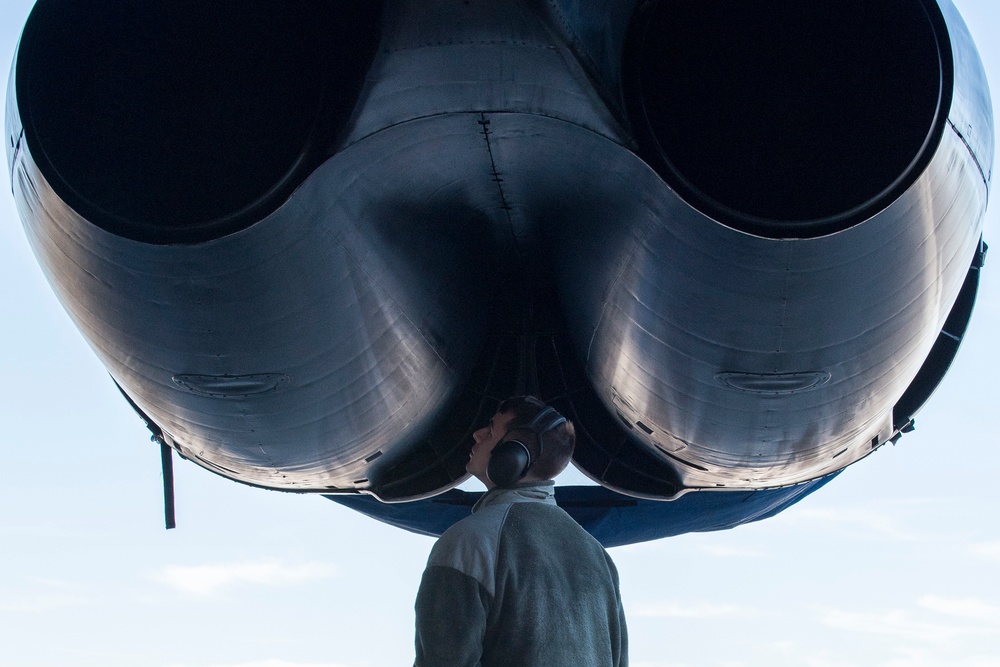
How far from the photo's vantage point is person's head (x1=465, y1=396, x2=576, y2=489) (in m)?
2.42

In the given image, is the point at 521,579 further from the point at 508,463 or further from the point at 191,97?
the point at 191,97

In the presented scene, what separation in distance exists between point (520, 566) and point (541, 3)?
110 centimetres

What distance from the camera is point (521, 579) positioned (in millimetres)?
2184

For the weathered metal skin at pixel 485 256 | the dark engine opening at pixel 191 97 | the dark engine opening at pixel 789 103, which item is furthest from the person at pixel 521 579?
the dark engine opening at pixel 191 97

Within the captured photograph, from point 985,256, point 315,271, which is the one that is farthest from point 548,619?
point 985,256

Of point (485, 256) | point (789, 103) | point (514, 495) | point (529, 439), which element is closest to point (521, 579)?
point (514, 495)

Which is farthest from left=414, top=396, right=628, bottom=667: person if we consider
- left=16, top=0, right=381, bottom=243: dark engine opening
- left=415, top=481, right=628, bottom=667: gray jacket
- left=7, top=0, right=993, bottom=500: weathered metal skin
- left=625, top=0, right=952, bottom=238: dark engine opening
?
left=16, top=0, right=381, bottom=243: dark engine opening

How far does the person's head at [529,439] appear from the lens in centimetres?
242

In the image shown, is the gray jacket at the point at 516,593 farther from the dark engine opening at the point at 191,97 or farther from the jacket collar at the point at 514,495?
the dark engine opening at the point at 191,97

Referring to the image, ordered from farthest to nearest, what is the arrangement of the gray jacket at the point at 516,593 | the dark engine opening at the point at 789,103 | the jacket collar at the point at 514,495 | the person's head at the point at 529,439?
1. the person's head at the point at 529,439
2. the jacket collar at the point at 514,495
3. the dark engine opening at the point at 789,103
4. the gray jacket at the point at 516,593

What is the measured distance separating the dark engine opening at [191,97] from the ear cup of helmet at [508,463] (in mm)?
724

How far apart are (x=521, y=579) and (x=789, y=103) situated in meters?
1.12

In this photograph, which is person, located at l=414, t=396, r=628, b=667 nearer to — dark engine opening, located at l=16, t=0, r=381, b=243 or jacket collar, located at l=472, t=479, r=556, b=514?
jacket collar, located at l=472, t=479, r=556, b=514

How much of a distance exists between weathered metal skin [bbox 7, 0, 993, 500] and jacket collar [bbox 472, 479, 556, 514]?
1.91 feet
